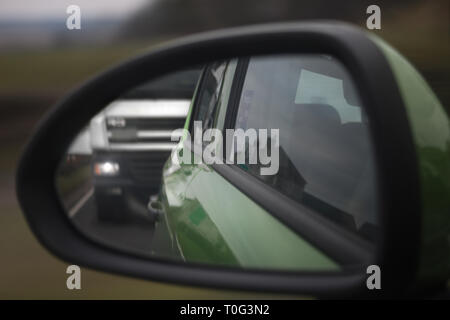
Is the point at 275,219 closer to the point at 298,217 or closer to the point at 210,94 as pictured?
the point at 298,217

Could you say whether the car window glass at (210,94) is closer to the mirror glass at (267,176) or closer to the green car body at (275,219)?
the mirror glass at (267,176)

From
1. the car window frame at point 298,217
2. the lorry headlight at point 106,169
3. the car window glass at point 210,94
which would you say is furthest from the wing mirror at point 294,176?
the lorry headlight at point 106,169

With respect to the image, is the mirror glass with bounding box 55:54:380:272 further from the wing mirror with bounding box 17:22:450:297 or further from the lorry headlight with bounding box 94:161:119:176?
the lorry headlight with bounding box 94:161:119:176

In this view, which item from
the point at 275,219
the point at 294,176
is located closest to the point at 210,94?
the point at 294,176

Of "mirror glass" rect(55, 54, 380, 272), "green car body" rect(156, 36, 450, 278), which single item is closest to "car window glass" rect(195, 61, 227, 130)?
"mirror glass" rect(55, 54, 380, 272)

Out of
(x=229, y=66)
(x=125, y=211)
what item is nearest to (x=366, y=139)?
(x=229, y=66)

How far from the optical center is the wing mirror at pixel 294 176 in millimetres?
931

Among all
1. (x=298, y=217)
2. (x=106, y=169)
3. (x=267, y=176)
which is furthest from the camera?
(x=106, y=169)

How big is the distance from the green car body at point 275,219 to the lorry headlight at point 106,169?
6.03 ft

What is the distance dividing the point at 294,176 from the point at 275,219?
0.57 ft

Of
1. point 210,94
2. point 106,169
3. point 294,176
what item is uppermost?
point 210,94

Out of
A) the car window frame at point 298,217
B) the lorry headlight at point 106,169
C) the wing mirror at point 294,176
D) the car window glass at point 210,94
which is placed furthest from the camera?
the lorry headlight at point 106,169

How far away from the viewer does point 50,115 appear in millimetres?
1319

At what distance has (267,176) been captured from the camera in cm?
173
